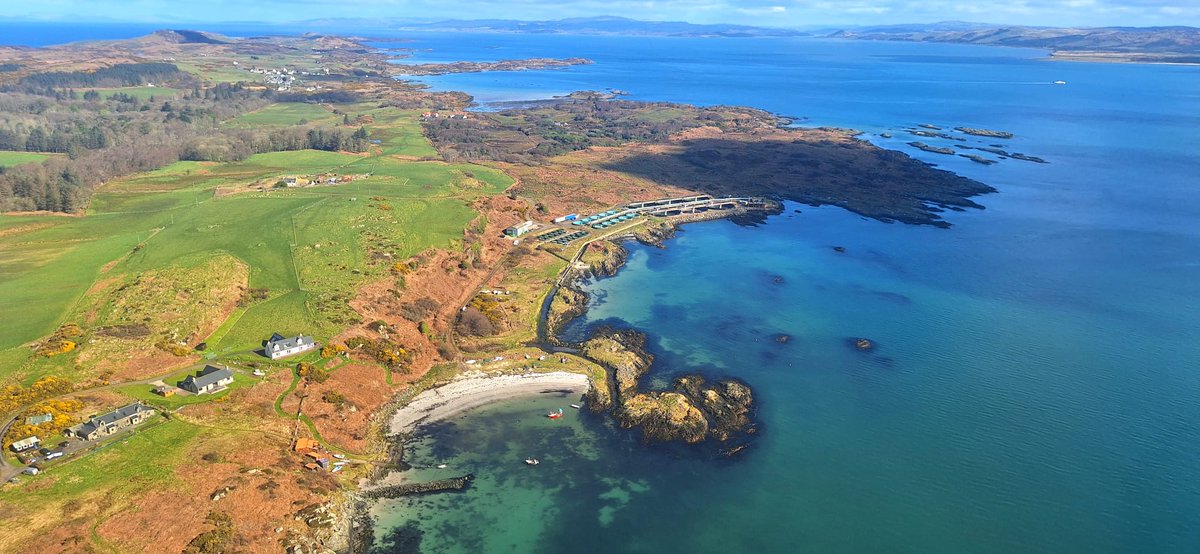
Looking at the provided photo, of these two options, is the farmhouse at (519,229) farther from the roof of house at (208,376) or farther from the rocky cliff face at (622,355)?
the roof of house at (208,376)

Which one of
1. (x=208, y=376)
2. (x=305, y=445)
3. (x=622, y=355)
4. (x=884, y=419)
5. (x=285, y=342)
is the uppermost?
(x=285, y=342)

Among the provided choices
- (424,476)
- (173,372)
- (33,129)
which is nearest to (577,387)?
(424,476)

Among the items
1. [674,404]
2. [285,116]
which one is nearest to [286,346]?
[674,404]

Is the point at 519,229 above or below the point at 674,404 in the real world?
above

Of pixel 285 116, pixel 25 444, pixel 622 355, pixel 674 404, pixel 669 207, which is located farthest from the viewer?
pixel 285 116

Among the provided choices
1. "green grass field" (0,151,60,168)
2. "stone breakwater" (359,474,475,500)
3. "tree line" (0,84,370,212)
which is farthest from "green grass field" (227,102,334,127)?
"stone breakwater" (359,474,475,500)

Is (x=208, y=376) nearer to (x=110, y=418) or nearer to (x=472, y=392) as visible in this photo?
(x=110, y=418)

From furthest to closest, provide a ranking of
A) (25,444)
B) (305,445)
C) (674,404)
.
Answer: (674,404) < (305,445) < (25,444)

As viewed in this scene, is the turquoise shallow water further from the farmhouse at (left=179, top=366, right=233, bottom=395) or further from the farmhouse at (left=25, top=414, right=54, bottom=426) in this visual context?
the farmhouse at (left=25, top=414, right=54, bottom=426)

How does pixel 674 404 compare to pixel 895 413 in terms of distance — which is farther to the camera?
pixel 895 413
